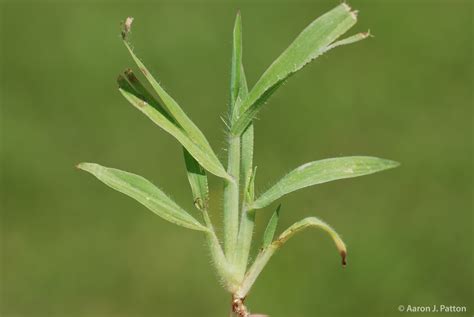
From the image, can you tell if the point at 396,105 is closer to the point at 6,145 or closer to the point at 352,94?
the point at 352,94

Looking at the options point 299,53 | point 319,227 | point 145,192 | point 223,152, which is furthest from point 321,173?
point 223,152

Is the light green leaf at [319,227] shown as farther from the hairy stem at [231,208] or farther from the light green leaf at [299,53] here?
the light green leaf at [299,53]

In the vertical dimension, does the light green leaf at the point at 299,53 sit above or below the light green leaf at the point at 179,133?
above

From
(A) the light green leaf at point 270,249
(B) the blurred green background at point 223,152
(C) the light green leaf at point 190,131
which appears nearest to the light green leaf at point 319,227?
(A) the light green leaf at point 270,249

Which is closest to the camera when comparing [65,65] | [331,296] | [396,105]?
[331,296]

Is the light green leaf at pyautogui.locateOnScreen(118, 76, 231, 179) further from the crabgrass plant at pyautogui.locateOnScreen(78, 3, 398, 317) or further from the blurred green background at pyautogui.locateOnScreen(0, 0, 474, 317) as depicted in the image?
the blurred green background at pyautogui.locateOnScreen(0, 0, 474, 317)

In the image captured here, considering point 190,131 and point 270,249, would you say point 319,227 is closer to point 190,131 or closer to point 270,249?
point 270,249

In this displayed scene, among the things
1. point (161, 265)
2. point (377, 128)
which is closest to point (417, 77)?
point (377, 128)

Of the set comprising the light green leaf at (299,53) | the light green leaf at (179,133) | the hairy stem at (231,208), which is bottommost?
the hairy stem at (231,208)
